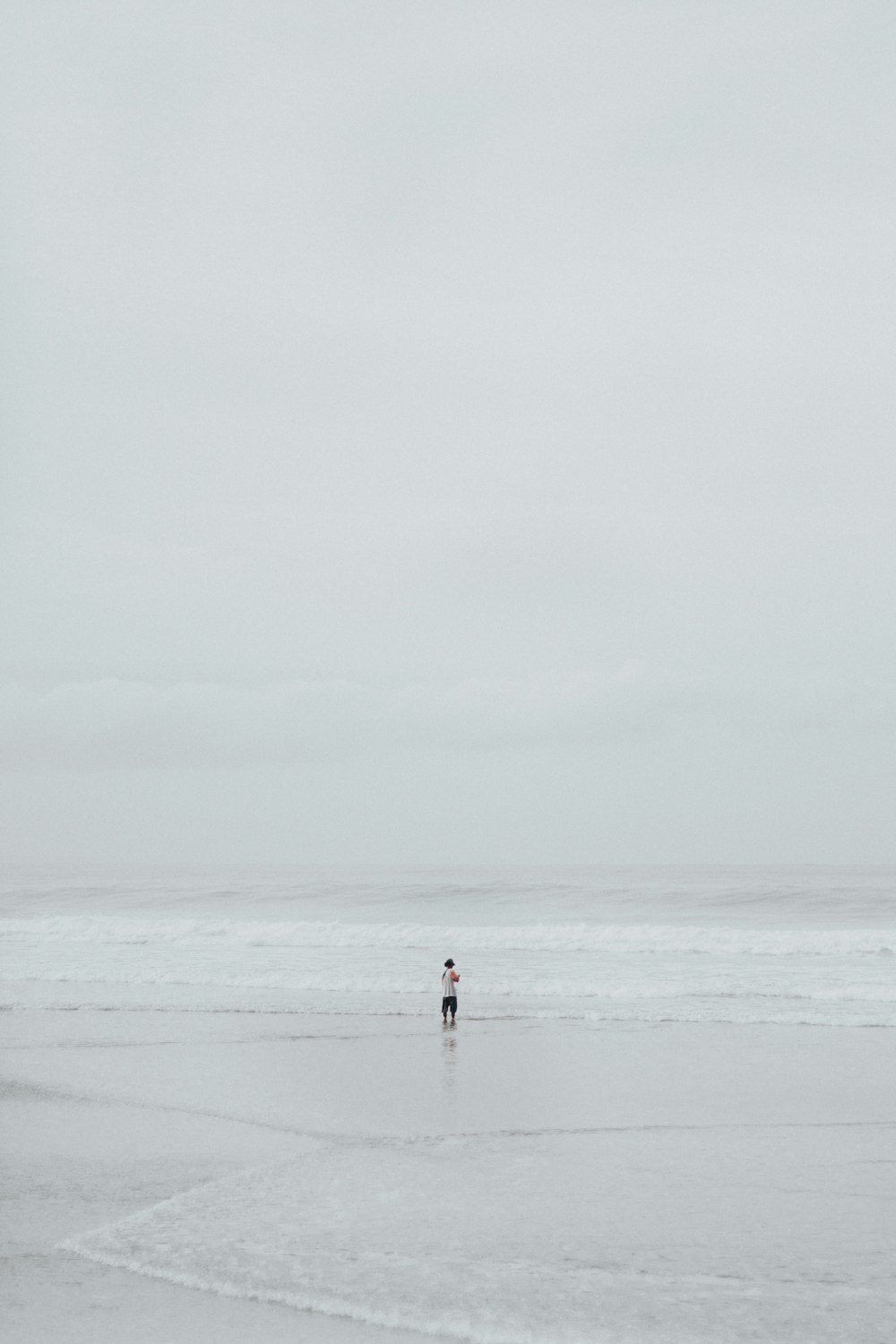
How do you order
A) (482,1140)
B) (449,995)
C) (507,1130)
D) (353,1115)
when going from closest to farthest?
(482,1140) → (507,1130) → (353,1115) → (449,995)

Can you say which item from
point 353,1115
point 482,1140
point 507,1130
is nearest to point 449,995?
point 353,1115

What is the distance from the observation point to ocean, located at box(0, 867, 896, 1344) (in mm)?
7875

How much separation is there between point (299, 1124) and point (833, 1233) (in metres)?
6.66

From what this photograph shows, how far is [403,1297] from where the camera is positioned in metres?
7.80

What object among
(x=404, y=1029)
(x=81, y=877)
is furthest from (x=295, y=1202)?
(x=81, y=877)

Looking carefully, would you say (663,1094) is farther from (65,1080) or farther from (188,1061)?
(65,1080)

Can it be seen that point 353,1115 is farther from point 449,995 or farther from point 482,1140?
point 449,995

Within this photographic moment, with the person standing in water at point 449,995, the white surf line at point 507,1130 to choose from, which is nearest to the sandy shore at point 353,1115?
the white surf line at point 507,1130

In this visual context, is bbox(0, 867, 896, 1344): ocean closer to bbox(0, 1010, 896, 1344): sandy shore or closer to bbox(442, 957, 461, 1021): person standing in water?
bbox(0, 1010, 896, 1344): sandy shore

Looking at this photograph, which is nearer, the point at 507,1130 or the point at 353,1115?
the point at 507,1130

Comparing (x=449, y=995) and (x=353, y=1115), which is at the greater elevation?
(x=449, y=995)

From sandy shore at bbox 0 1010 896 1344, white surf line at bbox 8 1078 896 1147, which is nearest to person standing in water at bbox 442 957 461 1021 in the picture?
sandy shore at bbox 0 1010 896 1344

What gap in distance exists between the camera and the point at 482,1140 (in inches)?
488

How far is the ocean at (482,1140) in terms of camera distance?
7.88 metres
